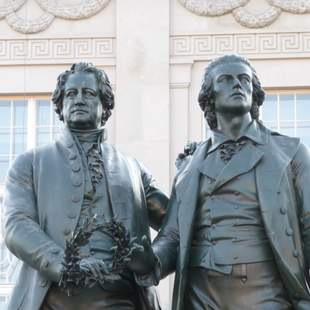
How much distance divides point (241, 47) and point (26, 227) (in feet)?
32.3

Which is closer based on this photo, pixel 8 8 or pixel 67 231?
pixel 67 231

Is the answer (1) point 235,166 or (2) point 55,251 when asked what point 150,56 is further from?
(2) point 55,251

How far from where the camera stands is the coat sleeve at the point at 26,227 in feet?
23.2

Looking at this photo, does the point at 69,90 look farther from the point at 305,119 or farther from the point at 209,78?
the point at 305,119

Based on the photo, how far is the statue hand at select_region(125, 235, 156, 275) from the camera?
6.88m

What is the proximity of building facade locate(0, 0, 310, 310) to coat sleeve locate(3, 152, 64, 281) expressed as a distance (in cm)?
891

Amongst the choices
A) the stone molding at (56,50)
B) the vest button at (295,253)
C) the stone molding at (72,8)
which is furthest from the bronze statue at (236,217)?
the stone molding at (72,8)

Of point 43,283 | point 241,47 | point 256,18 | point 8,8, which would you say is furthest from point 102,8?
point 43,283

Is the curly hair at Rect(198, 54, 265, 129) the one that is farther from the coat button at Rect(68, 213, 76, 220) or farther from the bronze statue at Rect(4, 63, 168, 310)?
the coat button at Rect(68, 213, 76, 220)

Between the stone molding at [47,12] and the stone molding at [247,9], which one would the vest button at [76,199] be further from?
the stone molding at [47,12]

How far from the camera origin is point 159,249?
728 cm

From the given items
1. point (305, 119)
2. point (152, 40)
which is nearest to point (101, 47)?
point (152, 40)

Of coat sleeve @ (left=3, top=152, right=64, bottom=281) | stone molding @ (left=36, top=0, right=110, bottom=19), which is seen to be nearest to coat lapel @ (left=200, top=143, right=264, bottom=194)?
coat sleeve @ (left=3, top=152, right=64, bottom=281)

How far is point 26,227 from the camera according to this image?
725cm
